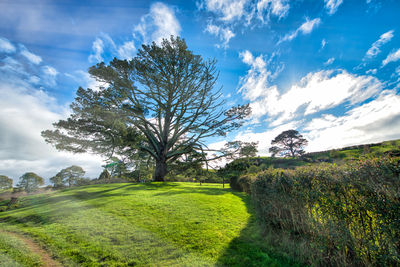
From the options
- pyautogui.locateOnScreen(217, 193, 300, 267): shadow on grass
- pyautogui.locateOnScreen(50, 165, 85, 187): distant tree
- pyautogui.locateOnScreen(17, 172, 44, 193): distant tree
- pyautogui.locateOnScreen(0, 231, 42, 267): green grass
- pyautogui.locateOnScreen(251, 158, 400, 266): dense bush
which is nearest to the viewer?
pyautogui.locateOnScreen(251, 158, 400, 266): dense bush

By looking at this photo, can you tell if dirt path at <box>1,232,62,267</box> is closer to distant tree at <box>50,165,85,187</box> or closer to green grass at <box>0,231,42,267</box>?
green grass at <box>0,231,42,267</box>

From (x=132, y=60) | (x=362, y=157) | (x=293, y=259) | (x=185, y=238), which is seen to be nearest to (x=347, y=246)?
(x=293, y=259)

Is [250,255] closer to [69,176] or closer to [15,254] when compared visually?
[15,254]

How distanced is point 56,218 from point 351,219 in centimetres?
1184

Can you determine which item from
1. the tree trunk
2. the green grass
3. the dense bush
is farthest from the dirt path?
the tree trunk

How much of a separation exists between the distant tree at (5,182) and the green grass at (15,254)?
Answer: 58143 mm

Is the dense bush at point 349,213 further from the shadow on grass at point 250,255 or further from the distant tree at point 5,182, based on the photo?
the distant tree at point 5,182

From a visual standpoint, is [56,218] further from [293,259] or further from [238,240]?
[293,259]

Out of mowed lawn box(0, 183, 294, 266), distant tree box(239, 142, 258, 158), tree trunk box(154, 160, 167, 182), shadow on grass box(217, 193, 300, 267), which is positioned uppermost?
distant tree box(239, 142, 258, 158)

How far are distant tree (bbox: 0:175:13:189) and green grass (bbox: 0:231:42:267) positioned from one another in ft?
191

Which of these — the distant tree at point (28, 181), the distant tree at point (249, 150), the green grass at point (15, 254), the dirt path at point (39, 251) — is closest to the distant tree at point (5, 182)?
the distant tree at point (28, 181)

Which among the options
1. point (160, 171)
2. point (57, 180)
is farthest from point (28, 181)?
point (160, 171)

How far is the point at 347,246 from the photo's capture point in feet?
12.6

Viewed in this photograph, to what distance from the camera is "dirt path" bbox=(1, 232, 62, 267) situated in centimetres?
395
